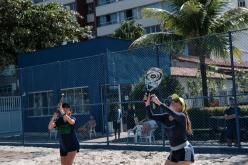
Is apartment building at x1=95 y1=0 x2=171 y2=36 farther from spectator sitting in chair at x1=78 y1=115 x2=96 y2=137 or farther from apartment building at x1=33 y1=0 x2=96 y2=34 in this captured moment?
spectator sitting in chair at x1=78 y1=115 x2=96 y2=137

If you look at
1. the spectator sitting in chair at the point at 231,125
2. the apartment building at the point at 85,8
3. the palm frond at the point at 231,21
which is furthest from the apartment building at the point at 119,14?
the spectator sitting in chair at the point at 231,125

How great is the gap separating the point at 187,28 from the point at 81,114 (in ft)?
21.8

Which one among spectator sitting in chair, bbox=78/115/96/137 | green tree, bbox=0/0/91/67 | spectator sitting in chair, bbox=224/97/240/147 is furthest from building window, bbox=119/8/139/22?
spectator sitting in chair, bbox=224/97/240/147

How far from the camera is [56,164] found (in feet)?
43.7

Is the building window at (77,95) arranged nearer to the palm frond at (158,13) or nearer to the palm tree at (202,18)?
the palm tree at (202,18)

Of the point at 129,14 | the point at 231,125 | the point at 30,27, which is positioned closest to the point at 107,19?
the point at 129,14

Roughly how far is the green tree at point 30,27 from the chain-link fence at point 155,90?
8.14 m

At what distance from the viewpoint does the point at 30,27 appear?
33.2 metres

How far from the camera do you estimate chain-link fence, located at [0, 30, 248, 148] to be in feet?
49.0

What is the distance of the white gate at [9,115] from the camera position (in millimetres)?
25744

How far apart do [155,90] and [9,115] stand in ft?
41.2

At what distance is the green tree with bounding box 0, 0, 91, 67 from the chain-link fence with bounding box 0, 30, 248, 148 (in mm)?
8138

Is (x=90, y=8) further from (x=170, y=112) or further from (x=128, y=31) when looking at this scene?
(x=170, y=112)

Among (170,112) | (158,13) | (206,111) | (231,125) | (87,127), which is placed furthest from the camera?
(158,13)
